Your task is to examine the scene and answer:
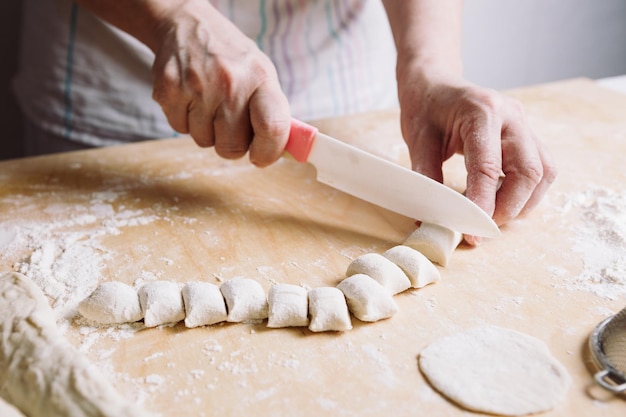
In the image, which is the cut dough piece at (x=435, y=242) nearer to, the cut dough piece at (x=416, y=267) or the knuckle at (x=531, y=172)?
the cut dough piece at (x=416, y=267)

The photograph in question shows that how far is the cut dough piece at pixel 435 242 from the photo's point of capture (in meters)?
1.17

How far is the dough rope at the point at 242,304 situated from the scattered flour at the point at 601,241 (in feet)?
1.20

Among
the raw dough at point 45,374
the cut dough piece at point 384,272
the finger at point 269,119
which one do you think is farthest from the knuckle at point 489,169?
the raw dough at point 45,374

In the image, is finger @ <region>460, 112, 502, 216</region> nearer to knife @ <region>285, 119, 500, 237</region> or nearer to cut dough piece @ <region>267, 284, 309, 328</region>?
knife @ <region>285, 119, 500, 237</region>

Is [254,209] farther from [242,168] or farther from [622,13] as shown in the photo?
[622,13]

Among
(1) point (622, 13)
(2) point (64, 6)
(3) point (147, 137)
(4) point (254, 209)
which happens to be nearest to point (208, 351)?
(4) point (254, 209)

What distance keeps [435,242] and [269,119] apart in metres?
0.40

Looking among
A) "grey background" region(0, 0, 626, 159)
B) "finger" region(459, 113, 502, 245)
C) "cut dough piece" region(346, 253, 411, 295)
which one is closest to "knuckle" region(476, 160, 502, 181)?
"finger" region(459, 113, 502, 245)

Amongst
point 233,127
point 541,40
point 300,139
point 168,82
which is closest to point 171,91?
point 168,82

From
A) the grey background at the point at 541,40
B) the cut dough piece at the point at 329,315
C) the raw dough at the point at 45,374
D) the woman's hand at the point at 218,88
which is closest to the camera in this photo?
the raw dough at the point at 45,374

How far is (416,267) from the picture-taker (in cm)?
109

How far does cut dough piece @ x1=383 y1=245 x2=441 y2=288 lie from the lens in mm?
1093

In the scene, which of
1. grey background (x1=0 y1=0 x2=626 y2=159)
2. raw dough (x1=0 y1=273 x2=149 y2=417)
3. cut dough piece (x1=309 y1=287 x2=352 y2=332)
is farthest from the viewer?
grey background (x1=0 y1=0 x2=626 y2=159)

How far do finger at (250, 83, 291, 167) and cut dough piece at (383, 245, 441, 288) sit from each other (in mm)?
347
